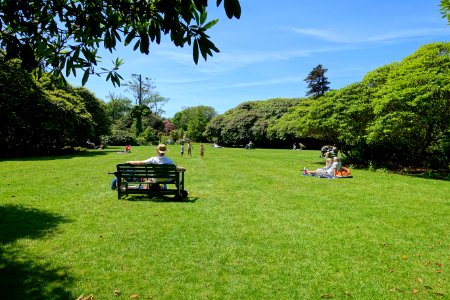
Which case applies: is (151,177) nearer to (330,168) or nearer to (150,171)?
(150,171)

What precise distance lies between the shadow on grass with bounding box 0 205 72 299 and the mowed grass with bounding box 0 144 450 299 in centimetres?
2

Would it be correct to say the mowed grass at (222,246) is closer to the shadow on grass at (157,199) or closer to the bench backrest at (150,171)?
the shadow on grass at (157,199)

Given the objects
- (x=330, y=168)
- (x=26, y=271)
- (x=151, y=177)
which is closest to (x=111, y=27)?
(x=26, y=271)

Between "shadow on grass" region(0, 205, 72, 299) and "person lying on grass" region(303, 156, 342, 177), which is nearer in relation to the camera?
"shadow on grass" region(0, 205, 72, 299)

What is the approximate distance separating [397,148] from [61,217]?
744 inches

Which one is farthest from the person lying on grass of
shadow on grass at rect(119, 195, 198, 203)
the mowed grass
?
shadow on grass at rect(119, 195, 198, 203)

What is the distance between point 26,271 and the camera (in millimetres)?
4703

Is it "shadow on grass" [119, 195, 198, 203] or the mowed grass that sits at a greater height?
"shadow on grass" [119, 195, 198, 203]

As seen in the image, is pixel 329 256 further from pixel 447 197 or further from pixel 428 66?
pixel 428 66

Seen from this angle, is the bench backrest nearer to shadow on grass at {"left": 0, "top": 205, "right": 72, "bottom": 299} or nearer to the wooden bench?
the wooden bench

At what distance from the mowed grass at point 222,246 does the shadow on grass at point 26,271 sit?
2 cm

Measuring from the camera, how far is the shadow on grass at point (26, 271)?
414cm

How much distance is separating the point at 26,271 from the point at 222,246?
2837mm

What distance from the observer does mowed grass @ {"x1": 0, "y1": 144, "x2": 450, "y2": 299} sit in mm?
4406
